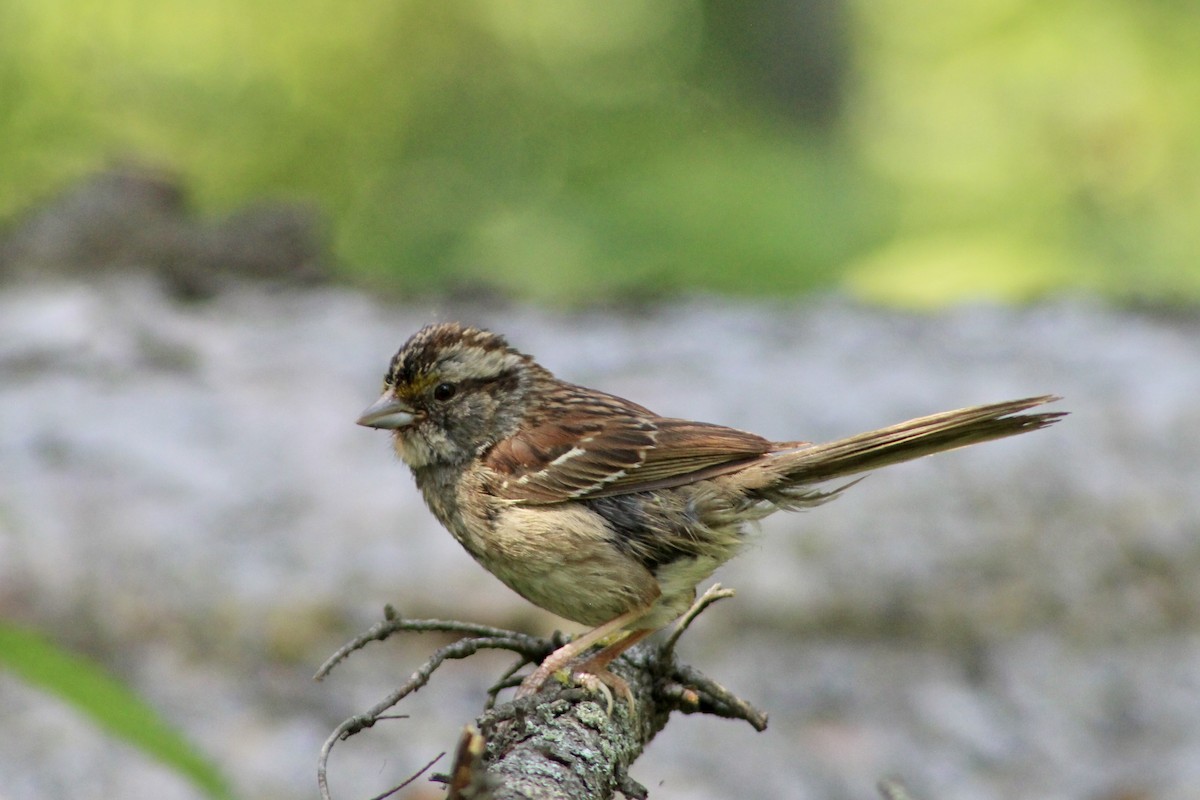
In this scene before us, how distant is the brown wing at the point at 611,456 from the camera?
12.6ft

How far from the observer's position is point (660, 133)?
36.0 feet

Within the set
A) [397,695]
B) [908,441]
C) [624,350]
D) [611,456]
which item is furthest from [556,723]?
[624,350]

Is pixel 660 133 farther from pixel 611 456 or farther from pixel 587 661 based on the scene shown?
pixel 587 661

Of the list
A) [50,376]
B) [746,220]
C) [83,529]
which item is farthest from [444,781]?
[746,220]

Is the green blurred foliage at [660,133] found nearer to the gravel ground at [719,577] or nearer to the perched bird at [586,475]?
the gravel ground at [719,577]

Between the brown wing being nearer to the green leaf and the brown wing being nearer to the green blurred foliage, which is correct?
the green leaf

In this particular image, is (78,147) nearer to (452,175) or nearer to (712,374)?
(452,175)

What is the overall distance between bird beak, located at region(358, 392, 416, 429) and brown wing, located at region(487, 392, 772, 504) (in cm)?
28

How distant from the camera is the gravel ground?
5.68 meters

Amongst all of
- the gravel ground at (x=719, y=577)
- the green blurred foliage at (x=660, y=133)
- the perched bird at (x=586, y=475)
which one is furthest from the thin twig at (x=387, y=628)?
the green blurred foliage at (x=660, y=133)

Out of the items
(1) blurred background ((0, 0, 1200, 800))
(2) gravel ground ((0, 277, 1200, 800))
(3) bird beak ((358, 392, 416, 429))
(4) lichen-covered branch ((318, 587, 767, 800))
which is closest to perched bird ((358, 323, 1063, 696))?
(3) bird beak ((358, 392, 416, 429))

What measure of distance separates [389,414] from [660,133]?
7.42 meters

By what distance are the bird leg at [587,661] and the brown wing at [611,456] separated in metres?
0.45

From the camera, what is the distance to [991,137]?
1046 cm
